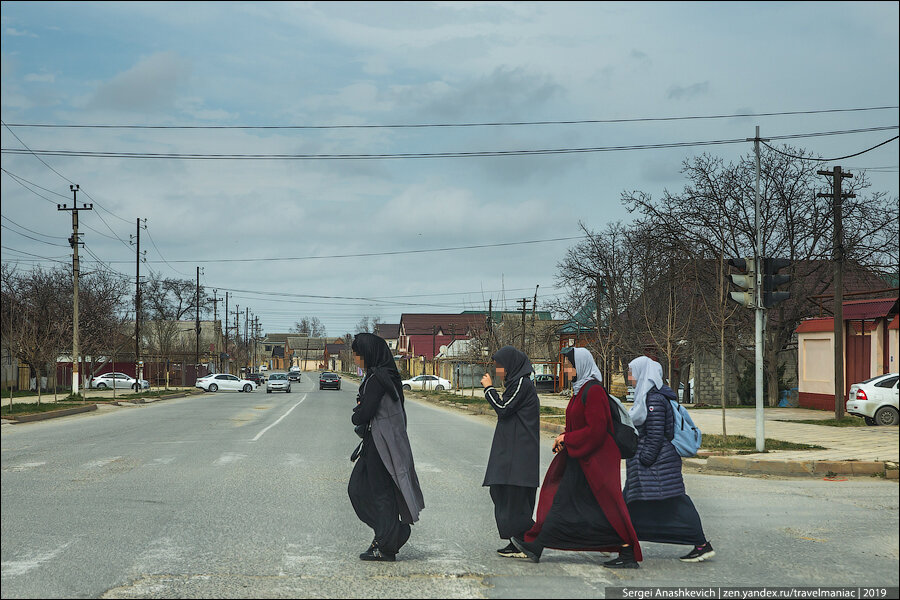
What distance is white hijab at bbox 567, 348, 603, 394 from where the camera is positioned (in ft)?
22.8

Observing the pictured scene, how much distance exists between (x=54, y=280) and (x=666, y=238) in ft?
142

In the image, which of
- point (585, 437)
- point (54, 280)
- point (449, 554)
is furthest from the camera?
point (54, 280)

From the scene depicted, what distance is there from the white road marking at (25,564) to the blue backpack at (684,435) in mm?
5203

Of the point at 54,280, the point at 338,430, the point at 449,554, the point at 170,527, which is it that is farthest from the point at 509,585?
the point at 54,280

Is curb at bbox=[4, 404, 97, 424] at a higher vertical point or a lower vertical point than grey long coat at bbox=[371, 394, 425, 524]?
lower

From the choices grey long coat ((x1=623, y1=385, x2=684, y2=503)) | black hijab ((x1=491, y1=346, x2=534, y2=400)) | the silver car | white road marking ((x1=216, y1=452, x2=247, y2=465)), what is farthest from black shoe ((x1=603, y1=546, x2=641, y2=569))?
the silver car

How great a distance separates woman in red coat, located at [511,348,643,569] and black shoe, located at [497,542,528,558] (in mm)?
162

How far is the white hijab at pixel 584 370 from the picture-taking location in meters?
6.95

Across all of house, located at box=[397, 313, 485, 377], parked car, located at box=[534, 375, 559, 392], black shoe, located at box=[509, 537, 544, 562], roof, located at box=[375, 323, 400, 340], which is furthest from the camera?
roof, located at box=[375, 323, 400, 340]

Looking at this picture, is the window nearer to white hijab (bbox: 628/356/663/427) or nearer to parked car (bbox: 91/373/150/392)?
white hijab (bbox: 628/356/663/427)

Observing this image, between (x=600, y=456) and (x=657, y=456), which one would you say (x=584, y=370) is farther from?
(x=657, y=456)

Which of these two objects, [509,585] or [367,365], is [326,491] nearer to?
[367,365]

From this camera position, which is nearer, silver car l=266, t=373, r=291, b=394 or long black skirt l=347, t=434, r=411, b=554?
long black skirt l=347, t=434, r=411, b=554

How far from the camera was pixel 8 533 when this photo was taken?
25.7ft
